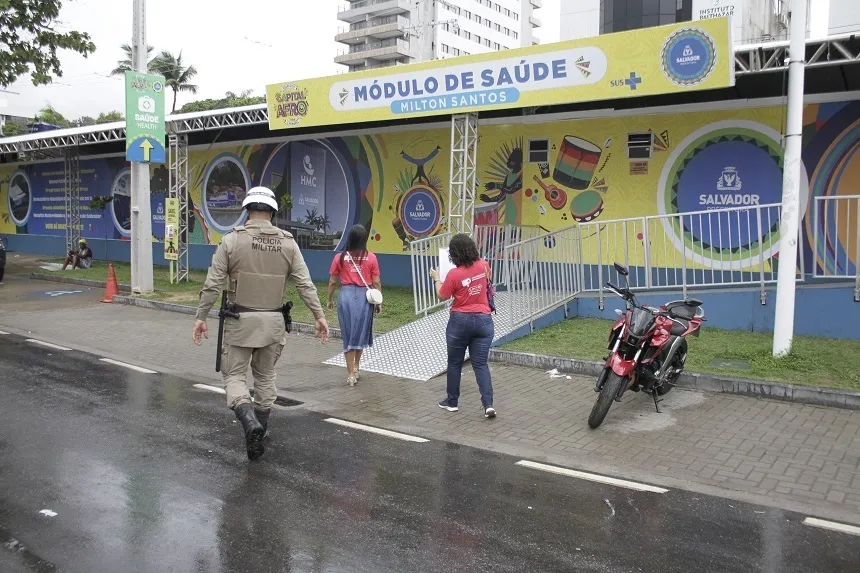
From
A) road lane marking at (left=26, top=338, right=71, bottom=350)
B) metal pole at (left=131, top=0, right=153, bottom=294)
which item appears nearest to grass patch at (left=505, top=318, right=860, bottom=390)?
road lane marking at (left=26, top=338, right=71, bottom=350)

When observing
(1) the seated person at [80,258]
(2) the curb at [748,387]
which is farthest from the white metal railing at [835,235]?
(1) the seated person at [80,258]

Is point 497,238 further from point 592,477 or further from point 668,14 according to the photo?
point 668,14

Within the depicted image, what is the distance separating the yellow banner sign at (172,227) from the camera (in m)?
17.2

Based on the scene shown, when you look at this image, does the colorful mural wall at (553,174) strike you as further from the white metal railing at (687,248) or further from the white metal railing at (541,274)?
the white metal railing at (541,274)

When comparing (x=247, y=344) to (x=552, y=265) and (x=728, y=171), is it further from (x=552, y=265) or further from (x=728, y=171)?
(x=728, y=171)

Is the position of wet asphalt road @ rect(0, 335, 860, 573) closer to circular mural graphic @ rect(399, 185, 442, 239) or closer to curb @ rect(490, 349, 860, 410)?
curb @ rect(490, 349, 860, 410)

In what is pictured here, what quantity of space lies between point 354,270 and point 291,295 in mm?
7450

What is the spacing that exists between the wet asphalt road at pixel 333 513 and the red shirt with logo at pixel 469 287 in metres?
1.44

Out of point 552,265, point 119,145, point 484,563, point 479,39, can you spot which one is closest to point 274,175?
point 119,145

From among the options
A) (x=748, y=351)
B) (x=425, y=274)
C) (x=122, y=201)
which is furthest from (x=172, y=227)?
(x=748, y=351)

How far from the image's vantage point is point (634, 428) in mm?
6750

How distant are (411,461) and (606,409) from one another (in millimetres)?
1996

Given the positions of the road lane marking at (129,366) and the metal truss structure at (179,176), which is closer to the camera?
the road lane marking at (129,366)

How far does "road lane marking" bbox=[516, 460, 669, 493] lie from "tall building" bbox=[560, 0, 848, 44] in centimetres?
2772
